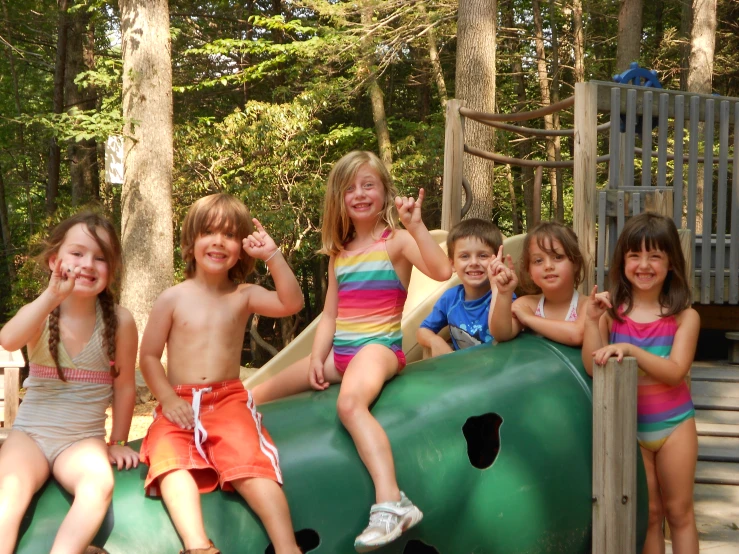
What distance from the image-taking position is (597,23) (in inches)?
877

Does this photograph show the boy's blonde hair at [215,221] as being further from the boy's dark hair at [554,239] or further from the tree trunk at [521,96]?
the tree trunk at [521,96]

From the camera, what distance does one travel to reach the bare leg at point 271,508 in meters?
2.79

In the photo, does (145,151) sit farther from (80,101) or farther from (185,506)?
(185,506)

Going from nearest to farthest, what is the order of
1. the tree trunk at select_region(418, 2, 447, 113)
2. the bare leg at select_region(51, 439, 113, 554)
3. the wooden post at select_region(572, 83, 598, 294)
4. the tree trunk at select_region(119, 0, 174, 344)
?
the bare leg at select_region(51, 439, 113, 554) → the wooden post at select_region(572, 83, 598, 294) → the tree trunk at select_region(119, 0, 174, 344) → the tree trunk at select_region(418, 2, 447, 113)

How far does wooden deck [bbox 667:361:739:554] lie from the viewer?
14.7ft

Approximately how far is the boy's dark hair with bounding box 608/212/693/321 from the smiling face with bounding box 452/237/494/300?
2.51 ft

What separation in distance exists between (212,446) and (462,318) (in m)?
1.76

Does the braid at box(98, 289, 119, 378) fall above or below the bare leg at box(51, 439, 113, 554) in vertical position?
above

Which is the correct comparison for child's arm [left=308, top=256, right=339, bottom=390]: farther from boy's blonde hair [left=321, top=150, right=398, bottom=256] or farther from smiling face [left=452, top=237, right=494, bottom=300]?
smiling face [left=452, top=237, right=494, bottom=300]

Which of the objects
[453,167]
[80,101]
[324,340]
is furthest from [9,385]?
[80,101]

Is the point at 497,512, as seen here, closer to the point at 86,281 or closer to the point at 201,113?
the point at 86,281

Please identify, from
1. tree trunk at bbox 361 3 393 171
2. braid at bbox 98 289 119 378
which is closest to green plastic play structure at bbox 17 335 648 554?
braid at bbox 98 289 119 378

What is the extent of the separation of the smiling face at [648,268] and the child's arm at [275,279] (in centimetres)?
145

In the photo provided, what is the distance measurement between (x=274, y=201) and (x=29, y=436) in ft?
40.6
